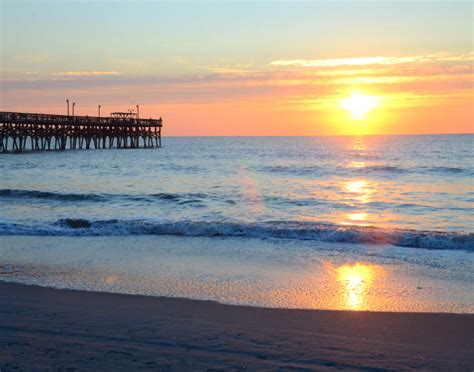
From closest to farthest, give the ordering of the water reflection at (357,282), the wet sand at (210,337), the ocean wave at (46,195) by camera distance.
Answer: the wet sand at (210,337) < the water reflection at (357,282) < the ocean wave at (46,195)

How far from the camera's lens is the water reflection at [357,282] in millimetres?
7287

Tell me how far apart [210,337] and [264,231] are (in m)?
8.34

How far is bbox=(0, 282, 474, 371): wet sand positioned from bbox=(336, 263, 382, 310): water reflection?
0.63m

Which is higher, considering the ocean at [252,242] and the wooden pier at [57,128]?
the wooden pier at [57,128]

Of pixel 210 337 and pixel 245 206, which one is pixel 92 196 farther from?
pixel 210 337

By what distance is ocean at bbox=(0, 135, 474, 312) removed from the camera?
8.04 metres

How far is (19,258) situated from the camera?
1038cm

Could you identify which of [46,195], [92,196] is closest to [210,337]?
[92,196]

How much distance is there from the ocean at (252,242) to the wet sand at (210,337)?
0.65 metres

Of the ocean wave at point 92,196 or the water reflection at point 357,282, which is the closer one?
the water reflection at point 357,282

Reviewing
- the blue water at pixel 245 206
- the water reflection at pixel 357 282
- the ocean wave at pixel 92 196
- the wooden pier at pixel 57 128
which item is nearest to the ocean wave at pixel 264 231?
the blue water at pixel 245 206

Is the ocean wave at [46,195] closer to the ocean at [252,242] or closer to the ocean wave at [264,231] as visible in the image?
the ocean at [252,242]

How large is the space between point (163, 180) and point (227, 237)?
1794 cm

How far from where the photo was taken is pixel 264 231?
14.0 m
